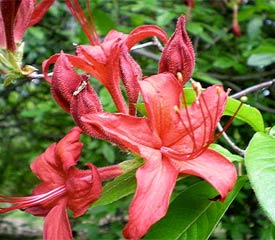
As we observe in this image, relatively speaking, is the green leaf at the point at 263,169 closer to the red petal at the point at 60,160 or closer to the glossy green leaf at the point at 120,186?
the glossy green leaf at the point at 120,186

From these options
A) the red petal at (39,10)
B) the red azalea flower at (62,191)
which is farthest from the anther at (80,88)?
the red petal at (39,10)

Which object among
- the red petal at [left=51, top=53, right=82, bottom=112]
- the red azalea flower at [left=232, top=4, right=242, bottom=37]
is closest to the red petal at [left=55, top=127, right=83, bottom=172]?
the red petal at [left=51, top=53, right=82, bottom=112]

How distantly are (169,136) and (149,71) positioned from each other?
1.24 meters

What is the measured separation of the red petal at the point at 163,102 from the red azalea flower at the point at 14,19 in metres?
0.33

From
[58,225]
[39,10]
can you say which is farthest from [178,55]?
[39,10]

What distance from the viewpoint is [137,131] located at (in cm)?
86

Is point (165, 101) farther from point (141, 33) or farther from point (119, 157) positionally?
point (119, 157)

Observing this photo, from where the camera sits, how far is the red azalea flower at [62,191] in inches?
35.4

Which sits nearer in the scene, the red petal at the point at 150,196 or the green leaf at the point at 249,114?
the red petal at the point at 150,196

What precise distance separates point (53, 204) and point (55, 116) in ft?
5.23

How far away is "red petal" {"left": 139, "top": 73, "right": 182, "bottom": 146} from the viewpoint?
86 centimetres

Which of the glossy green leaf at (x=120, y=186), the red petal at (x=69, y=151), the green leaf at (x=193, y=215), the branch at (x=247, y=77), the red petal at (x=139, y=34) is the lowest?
the branch at (x=247, y=77)

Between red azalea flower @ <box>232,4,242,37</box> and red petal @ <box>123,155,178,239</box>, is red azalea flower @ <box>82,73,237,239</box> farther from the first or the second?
red azalea flower @ <box>232,4,242,37</box>

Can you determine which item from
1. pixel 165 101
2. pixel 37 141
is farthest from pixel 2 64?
pixel 37 141
